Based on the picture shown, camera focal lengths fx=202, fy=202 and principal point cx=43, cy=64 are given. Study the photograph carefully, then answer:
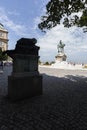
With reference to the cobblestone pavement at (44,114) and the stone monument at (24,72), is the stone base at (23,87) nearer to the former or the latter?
the stone monument at (24,72)

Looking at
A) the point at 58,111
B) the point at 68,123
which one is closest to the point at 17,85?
the point at 58,111

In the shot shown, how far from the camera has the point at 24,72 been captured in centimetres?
947

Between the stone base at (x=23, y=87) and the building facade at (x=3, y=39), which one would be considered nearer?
the stone base at (x=23, y=87)

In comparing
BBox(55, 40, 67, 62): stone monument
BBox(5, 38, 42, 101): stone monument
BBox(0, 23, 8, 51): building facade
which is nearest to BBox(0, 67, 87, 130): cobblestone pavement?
BBox(5, 38, 42, 101): stone monument

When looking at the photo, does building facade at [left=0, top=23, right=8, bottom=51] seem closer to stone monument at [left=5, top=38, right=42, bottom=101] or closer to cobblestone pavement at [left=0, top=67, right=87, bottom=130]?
stone monument at [left=5, top=38, right=42, bottom=101]

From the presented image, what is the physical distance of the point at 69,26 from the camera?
49.9 feet

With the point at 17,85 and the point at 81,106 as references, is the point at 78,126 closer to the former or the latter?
the point at 81,106

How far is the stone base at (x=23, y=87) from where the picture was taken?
29.1 feet

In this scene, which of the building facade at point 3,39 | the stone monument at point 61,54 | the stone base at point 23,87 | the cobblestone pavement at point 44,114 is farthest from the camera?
the building facade at point 3,39

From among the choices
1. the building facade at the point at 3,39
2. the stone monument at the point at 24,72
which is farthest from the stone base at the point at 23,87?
the building facade at the point at 3,39

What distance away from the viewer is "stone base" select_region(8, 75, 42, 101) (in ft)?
29.1

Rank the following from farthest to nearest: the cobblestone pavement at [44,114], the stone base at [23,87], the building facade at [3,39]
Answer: the building facade at [3,39]
the stone base at [23,87]
the cobblestone pavement at [44,114]

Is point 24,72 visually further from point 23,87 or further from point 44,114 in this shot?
point 44,114

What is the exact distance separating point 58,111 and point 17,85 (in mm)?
2473
